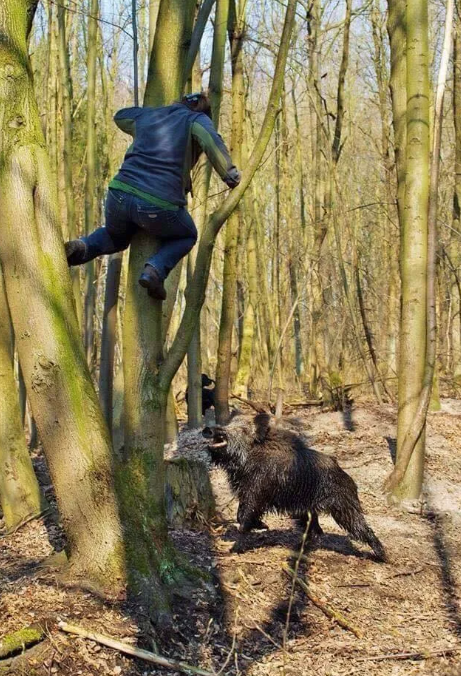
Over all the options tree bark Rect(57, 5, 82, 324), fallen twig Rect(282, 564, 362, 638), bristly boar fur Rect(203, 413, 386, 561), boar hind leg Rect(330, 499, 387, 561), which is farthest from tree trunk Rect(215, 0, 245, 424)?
fallen twig Rect(282, 564, 362, 638)

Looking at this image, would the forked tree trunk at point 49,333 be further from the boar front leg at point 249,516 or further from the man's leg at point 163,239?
the boar front leg at point 249,516

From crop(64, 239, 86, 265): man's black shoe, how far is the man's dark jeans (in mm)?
41

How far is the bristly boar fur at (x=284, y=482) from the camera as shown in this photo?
615cm

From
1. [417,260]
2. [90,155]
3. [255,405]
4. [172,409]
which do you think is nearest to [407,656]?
[417,260]

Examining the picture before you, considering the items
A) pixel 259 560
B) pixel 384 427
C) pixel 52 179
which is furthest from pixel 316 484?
pixel 384 427

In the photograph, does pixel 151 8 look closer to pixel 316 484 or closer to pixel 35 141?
pixel 35 141

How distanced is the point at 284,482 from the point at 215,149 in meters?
2.81

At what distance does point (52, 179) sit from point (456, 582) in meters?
4.18

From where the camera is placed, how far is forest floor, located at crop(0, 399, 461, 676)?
4.16 metres

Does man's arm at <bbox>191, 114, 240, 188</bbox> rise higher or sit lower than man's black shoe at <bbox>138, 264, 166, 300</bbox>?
higher

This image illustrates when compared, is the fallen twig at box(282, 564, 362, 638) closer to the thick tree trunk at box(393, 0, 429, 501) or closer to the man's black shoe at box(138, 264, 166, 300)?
the man's black shoe at box(138, 264, 166, 300)

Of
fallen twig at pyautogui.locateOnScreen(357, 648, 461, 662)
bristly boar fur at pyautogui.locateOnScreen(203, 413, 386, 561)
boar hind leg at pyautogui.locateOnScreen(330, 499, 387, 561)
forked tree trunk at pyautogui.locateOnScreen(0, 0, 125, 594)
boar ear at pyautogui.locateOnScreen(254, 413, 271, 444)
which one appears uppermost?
forked tree trunk at pyautogui.locateOnScreen(0, 0, 125, 594)

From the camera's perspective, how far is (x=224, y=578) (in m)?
5.29

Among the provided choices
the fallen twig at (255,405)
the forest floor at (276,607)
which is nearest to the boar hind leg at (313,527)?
the forest floor at (276,607)
